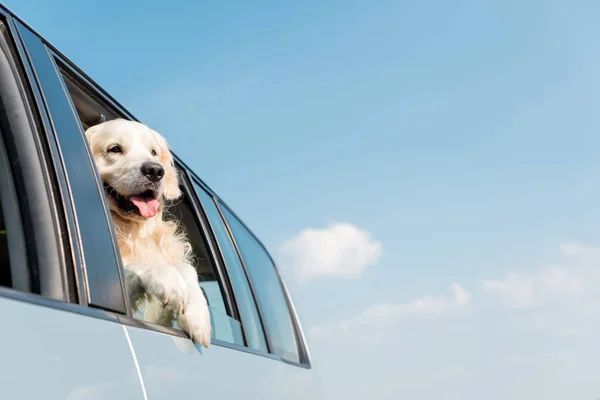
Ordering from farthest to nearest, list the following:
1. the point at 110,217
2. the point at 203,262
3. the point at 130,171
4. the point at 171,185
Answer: the point at 203,262
the point at 171,185
the point at 130,171
the point at 110,217

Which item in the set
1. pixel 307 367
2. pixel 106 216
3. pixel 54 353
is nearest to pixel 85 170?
pixel 106 216

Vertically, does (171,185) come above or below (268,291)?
above

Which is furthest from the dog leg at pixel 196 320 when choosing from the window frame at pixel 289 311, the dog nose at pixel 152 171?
the window frame at pixel 289 311

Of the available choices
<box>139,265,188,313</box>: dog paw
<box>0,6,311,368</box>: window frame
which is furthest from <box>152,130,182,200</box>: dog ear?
<box>139,265,188,313</box>: dog paw

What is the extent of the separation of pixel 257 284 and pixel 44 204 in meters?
2.78

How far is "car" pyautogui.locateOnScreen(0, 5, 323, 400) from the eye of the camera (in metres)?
1.51

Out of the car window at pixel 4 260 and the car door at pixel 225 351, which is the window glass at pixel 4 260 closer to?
the car window at pixel 4 260

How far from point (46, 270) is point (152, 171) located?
73.9 inches

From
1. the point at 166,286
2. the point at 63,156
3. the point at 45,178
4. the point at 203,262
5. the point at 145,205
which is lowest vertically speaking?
the point at 166,286

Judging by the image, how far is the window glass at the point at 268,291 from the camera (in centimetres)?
443

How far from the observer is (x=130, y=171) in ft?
11.9

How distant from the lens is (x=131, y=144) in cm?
380

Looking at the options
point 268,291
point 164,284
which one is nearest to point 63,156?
point 164,284

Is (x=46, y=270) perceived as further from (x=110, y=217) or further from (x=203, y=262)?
(x=203, y=262)
